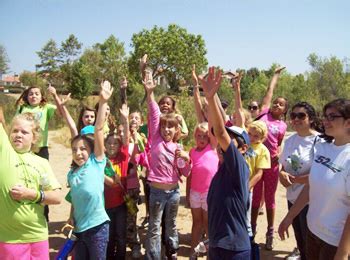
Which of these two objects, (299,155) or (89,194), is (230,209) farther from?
(299,155)

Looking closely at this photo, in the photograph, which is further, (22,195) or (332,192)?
(22,195)

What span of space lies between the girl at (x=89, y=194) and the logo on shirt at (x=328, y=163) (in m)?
1.86

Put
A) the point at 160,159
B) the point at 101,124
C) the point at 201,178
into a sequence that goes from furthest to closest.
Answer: the point at 201,178 → the point at 160,159 → the point at 101,124

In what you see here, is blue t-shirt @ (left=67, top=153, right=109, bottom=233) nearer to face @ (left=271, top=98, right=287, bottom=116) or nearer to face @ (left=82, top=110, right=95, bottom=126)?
face @ (left=82, top=110, right=95, bottom=126)

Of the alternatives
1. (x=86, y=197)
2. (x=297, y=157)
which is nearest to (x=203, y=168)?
(x=297, y=157)

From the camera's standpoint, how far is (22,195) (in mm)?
2586

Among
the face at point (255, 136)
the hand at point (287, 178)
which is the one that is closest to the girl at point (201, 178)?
the face at point (255, 136)

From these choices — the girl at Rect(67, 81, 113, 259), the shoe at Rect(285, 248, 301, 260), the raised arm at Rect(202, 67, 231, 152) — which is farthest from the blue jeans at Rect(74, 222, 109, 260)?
the shoe at Rect(285, 248, 301, 260)

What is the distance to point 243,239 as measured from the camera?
8.09 feet

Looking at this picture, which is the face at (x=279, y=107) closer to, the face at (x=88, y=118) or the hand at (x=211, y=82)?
the face at (x=88, y=118)

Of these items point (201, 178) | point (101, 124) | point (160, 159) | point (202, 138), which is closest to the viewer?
point (101, 124)

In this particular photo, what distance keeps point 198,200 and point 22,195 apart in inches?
81.0

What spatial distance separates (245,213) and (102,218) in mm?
1339

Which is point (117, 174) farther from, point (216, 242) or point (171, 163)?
point (216, 242)
